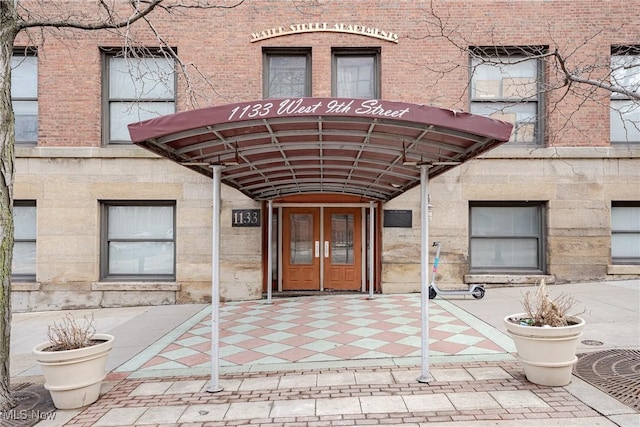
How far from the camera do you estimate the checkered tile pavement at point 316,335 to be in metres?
5.91

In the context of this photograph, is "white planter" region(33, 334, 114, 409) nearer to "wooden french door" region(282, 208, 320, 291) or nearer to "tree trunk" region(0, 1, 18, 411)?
"tree trunk" region(0, 1, 18, 411)

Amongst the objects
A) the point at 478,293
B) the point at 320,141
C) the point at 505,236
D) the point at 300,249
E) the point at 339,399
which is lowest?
the point at 339,399

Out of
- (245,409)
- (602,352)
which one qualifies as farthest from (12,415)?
(602,352)

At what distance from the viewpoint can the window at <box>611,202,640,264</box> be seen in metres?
10.6

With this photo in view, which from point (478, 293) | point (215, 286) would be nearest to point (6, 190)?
point (215, 286)

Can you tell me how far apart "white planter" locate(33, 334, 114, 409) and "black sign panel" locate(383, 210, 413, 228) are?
7.35m

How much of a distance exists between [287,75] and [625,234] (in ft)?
32.9

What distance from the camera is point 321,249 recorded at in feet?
35.8

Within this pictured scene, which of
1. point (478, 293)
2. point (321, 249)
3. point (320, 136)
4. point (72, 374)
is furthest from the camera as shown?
point (321, 249)

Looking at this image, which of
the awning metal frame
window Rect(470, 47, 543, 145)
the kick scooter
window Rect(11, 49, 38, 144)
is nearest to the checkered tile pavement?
the kick scooter

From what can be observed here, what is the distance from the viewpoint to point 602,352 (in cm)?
571

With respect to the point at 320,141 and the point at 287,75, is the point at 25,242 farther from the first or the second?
the point at 320,141

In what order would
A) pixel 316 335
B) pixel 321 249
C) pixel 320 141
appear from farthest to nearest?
1. pixel 321 249
2. pixel 316 335
3. pixel 320 141

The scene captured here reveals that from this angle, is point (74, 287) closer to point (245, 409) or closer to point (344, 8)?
point (245, 409)
